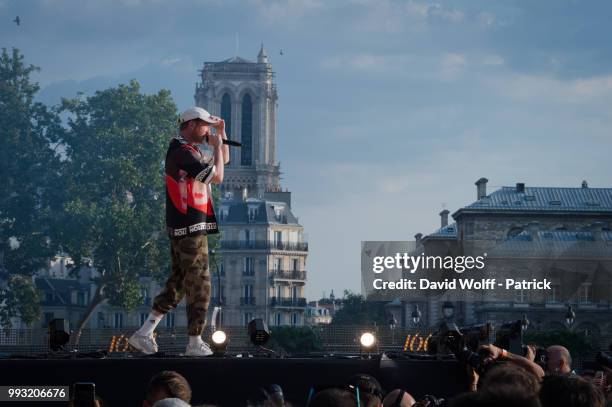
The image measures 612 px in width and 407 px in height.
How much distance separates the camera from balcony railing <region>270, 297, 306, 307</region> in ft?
484

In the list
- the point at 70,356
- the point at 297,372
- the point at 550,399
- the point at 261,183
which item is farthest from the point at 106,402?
the point at 261,183

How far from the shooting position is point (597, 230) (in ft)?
398

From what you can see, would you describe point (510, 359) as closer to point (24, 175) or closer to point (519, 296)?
point (24, 175)

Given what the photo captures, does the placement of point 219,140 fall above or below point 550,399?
above

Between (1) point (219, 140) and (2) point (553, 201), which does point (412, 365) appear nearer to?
(1) point (219, 140)

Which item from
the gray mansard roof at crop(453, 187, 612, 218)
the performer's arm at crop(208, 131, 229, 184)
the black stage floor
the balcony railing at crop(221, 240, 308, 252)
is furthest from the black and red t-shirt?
the balcony railing at crop(221, 240, 308, 252)

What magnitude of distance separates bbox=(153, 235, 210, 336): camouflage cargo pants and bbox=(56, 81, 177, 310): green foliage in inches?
2735

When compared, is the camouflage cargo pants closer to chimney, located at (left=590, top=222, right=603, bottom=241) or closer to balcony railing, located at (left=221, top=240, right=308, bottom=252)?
chimney, located at (left=590, top=222, right=603, bottom=241)

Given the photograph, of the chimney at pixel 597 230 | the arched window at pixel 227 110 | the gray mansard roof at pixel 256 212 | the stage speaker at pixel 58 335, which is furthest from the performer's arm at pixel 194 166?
the arched window at pixel 227 110

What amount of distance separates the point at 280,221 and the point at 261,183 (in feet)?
60.0

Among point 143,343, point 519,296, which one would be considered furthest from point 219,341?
point 519,296

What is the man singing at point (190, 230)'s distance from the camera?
14.7 m

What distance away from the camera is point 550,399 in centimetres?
775

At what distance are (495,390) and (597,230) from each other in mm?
117049
